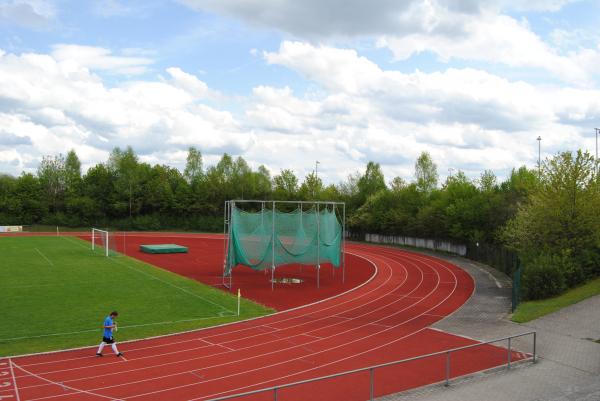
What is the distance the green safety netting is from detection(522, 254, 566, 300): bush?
1245 cm

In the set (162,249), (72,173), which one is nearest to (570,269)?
(162,249)

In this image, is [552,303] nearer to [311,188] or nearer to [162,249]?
[162,249]

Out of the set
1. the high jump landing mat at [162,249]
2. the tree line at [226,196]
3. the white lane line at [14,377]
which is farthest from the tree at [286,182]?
the white lane line at [14,377]

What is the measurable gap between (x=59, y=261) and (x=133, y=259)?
21.4 ft

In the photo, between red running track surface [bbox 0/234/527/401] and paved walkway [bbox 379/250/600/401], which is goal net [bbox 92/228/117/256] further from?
paved walkway [bbox 379/250/600/401]

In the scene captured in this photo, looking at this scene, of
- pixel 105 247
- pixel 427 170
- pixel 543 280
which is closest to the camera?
pixel 543 280

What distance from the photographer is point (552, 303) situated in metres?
27.8

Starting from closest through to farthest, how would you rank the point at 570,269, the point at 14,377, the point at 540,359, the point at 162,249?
the point at 14,377 → the point at 540,359 → the point at 570,269 → the point at 162,249

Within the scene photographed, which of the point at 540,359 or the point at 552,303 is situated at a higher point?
the point at 552,303

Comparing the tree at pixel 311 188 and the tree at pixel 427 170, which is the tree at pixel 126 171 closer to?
the tree at pixel 311 188

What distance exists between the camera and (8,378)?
16047mm

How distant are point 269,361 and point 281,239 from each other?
674 inches

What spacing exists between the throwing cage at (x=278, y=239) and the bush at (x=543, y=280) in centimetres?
1175

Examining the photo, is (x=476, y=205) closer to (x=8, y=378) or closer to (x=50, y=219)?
(x=8, y=378)
